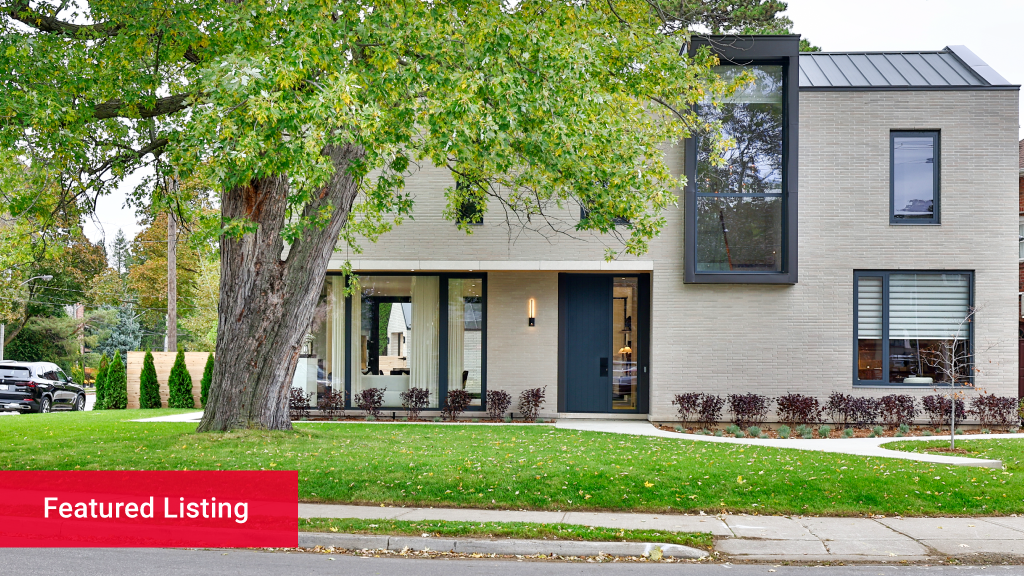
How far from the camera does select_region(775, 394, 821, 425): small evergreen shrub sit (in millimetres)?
15211

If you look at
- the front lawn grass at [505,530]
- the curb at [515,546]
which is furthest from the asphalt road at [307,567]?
the front lawn grass at [505,530]

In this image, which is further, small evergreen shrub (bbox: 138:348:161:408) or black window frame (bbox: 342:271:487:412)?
small evergreen shrub (bbox: 138:348:161:408)

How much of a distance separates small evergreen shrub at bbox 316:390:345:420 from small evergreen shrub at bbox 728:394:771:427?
308 inches

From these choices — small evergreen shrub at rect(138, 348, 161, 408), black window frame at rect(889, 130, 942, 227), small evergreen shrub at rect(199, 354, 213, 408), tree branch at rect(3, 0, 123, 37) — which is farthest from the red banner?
black window frame at rect(889, 130, 942, 227)

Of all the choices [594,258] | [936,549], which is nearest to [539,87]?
[936,549]

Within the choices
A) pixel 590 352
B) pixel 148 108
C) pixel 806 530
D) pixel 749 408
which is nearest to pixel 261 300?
pixel 148 108

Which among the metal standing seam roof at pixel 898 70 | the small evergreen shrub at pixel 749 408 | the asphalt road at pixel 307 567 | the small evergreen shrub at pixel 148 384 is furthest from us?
the small evergreen shrub at pixel 148 384

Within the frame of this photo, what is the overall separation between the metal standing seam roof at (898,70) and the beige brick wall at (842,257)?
0.28 metres

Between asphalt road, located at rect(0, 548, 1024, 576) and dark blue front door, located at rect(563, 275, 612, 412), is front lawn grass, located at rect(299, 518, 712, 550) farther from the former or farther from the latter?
dark blue front door, located at rect(563, 275, 612, 412)

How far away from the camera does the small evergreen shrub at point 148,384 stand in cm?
2052

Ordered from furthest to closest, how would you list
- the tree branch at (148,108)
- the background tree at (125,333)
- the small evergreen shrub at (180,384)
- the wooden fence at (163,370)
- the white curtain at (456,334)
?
the background tree at (125,333) → the wooden fence at (163,370) → the small evergreen shrub at (180,384) → the white curtain at (456,334) → the tree branch at (148,108)

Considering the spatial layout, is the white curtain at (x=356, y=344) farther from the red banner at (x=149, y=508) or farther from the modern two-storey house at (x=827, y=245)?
the red banner at (x=149, y=508)

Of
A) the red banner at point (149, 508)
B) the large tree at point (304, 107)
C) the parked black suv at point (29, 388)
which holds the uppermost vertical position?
the large tree at point (304, 107)

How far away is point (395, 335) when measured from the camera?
56.0 ft
